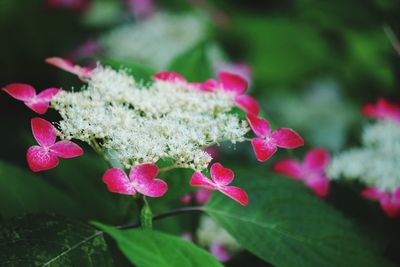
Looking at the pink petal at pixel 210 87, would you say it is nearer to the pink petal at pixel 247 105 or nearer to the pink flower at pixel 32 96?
the pink petal at pixel 247 105

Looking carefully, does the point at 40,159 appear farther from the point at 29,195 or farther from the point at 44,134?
the point at 29,195

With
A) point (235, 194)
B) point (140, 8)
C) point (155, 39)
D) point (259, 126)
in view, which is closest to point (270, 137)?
point (259, 126)

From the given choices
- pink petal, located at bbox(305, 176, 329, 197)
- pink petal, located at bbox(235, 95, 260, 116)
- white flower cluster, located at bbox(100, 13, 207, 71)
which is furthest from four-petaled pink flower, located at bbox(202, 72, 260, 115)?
white flower cluster, located at bbox(100, 13, 207, 71)

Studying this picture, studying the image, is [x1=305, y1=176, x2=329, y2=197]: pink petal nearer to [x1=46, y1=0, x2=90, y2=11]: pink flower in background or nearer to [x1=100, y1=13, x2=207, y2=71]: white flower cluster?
[x1=100, y1=13, x2=207, y2=71]: white flower cluster

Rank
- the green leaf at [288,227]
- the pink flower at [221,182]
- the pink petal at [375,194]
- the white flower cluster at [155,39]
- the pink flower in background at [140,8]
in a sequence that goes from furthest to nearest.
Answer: the pink flower in background at [140,8]
the white flower cluster at [155,39]
the pink petal at [375,194]
the green leaf at [288,227]
the pink flower at [221,182]

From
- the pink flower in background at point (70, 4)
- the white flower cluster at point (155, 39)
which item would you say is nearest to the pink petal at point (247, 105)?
the white flower cluster at point (155, 39)
